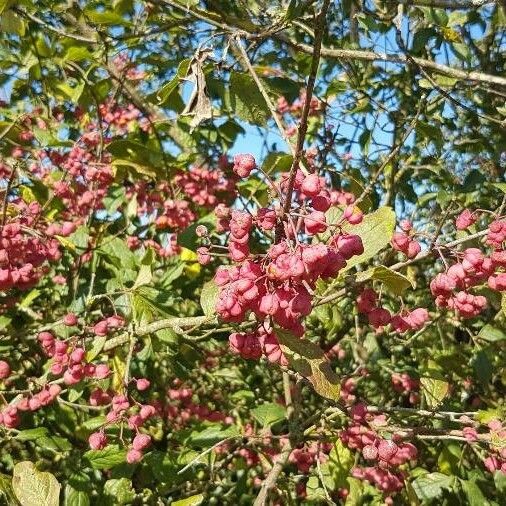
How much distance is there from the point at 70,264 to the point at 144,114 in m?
1.12

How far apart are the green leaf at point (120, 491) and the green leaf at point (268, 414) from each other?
55 cm

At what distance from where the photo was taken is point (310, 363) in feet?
4.06

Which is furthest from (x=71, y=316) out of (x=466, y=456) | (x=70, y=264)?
(x=466, y=456)

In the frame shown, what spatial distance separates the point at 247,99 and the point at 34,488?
1.07 m

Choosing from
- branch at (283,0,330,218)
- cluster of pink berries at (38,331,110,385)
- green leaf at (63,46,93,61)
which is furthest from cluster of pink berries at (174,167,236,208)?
branch at (283,0,330,218)

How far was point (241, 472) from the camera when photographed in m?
2.88

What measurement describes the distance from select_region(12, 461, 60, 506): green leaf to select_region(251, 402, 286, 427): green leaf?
1.08m

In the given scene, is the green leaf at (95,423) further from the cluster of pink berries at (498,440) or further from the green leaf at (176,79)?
the cluster of pink berries at (498,440)

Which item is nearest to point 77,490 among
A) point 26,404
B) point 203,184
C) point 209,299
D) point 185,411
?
point 26,404

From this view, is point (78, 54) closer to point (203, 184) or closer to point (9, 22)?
point (9, 22)

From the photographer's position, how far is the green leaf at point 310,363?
1.21 meters

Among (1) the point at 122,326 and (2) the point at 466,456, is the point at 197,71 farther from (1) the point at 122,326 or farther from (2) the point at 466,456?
(2) the point at 466,456

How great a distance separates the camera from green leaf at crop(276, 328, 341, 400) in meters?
1.21

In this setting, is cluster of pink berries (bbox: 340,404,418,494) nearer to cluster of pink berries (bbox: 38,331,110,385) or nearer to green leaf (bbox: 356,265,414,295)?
green leaf (bbox: 356,265,414,295)
